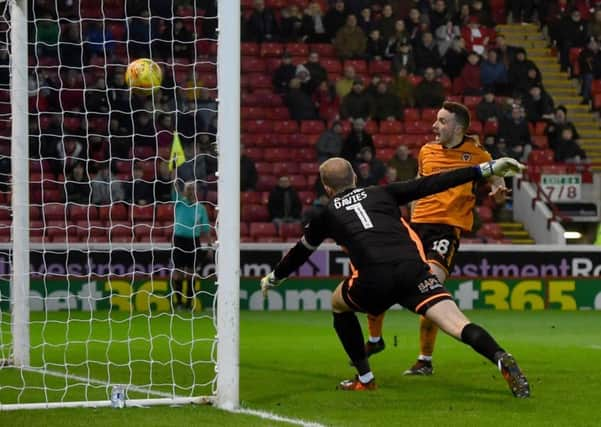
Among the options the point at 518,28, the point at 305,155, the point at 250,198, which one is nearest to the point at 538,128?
the point at 518,28

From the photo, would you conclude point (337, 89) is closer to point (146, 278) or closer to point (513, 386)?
point (146, 278)

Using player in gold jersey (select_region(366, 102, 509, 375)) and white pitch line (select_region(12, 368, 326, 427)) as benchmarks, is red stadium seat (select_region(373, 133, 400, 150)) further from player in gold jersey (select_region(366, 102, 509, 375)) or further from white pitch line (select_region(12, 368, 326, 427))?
white pitch line (select_region(12, 368, 326, 427))

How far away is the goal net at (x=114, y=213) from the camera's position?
8297mm

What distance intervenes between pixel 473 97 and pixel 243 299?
305 inches

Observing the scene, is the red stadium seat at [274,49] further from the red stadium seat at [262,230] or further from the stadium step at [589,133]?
the stadium step at [589,133]

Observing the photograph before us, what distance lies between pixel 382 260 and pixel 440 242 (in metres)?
1.60

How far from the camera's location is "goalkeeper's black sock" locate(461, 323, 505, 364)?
7.68m

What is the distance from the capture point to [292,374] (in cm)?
966

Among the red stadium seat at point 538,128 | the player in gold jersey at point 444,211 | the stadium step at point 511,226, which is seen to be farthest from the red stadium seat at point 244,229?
the player in gold jersey at point 444,211

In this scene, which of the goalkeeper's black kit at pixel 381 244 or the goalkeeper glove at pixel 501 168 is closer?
the goalkeeper glove at pixel 501 168

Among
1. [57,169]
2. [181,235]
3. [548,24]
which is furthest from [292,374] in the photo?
[548,24]

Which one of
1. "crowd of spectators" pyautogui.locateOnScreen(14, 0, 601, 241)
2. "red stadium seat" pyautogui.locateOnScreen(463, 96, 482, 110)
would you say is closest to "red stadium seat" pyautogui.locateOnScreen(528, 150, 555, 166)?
"crowd of spectators" pyautogui.locateOnScreen(14, 0, 601, 241)

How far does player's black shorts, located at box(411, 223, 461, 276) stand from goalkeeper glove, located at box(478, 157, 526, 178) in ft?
5.89

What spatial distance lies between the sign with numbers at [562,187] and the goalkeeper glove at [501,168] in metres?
14.9
